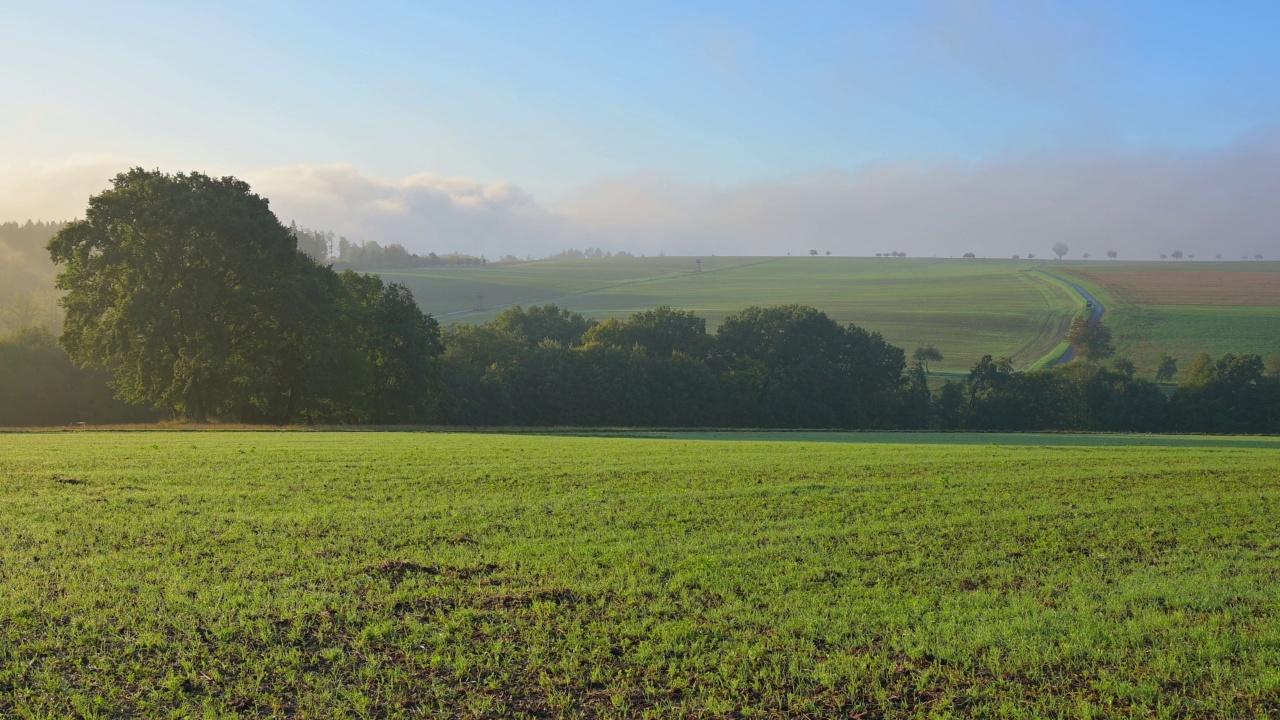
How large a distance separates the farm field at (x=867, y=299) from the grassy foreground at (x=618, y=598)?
9272cm

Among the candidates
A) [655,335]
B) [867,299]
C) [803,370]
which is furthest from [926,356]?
[867,299]

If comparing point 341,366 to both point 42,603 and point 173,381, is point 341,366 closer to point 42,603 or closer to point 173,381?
point 173,381

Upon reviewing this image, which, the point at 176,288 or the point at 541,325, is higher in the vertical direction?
the point at 541,325

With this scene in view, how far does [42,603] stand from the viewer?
355 inches

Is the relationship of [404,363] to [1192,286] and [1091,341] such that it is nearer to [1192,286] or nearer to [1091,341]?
[1091,341]

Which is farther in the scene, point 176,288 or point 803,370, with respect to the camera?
point 803,370

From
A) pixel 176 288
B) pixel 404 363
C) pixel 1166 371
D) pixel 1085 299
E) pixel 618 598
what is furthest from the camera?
pixel 1085 299

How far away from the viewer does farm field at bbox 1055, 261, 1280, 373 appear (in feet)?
336

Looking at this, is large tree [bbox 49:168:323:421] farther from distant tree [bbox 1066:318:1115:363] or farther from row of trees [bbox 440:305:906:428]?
distant tree [bbox 1066:318:1115:363]

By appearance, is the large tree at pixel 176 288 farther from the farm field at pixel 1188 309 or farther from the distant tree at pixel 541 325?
the farm field at pixel 1188 309

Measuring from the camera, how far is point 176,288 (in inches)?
1681

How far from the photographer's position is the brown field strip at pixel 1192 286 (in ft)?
420

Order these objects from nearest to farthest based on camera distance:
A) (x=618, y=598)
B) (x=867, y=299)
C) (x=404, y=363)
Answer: (x=618, y=598)
(x=404, y=363)
(x=867, y=299)

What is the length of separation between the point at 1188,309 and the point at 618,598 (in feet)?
445
